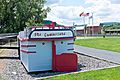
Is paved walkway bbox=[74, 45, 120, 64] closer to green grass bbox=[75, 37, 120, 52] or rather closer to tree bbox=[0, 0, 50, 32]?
green grass bbox=[75, 37, 120, 52]

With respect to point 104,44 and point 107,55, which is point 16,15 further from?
point 107,55

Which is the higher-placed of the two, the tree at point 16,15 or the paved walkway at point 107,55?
the tree at point 16,15

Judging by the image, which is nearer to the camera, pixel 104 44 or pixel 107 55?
pixel 107 55

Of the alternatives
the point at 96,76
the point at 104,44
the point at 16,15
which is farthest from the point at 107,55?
the point at 16,15

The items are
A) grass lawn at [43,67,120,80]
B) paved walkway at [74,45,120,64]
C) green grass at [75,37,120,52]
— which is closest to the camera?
grass lawn at [43,67,120,80]

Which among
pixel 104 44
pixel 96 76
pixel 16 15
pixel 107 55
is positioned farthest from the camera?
pixel 16 15

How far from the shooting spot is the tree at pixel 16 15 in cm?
6125

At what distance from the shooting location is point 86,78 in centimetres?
1095

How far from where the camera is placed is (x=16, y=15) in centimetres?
6184

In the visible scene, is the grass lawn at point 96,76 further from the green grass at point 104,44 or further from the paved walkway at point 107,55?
the green grass at point 104,44

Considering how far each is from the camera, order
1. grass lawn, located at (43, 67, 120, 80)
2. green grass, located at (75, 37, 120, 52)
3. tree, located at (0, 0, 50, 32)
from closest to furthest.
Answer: grass lawn, located at (43, 67, 120, 80) → green grass, located at (75, 37, 120, 52) → tree, located at (0, 0, 50, 32)

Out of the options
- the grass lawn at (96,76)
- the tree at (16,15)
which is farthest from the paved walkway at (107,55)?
the tree at (16,15)

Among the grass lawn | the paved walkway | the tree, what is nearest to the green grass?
the paved walkway

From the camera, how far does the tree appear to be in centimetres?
6125
